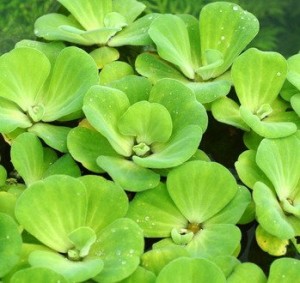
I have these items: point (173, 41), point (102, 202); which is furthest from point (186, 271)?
point (173, 41)

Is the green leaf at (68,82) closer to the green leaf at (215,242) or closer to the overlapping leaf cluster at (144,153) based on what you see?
the overlapping leaf cluster at (144,153)

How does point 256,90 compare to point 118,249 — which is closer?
point 118,249

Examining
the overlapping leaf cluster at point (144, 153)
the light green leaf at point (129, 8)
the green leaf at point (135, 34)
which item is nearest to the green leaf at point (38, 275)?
the overlapping leaf cluster at point (144, 153)

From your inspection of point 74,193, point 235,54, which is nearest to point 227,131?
point 235,54

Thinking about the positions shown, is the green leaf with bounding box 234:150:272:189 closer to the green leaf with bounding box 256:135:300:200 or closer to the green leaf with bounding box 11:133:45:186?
the green leaf with bounding box 256:135:300:200

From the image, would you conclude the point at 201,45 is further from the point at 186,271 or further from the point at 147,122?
the point at 186,271

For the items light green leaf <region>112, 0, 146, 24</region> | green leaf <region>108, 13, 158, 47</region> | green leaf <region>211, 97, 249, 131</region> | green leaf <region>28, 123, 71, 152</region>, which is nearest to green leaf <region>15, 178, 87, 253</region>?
green leaf <region>28, 123, 71, 152</region>
